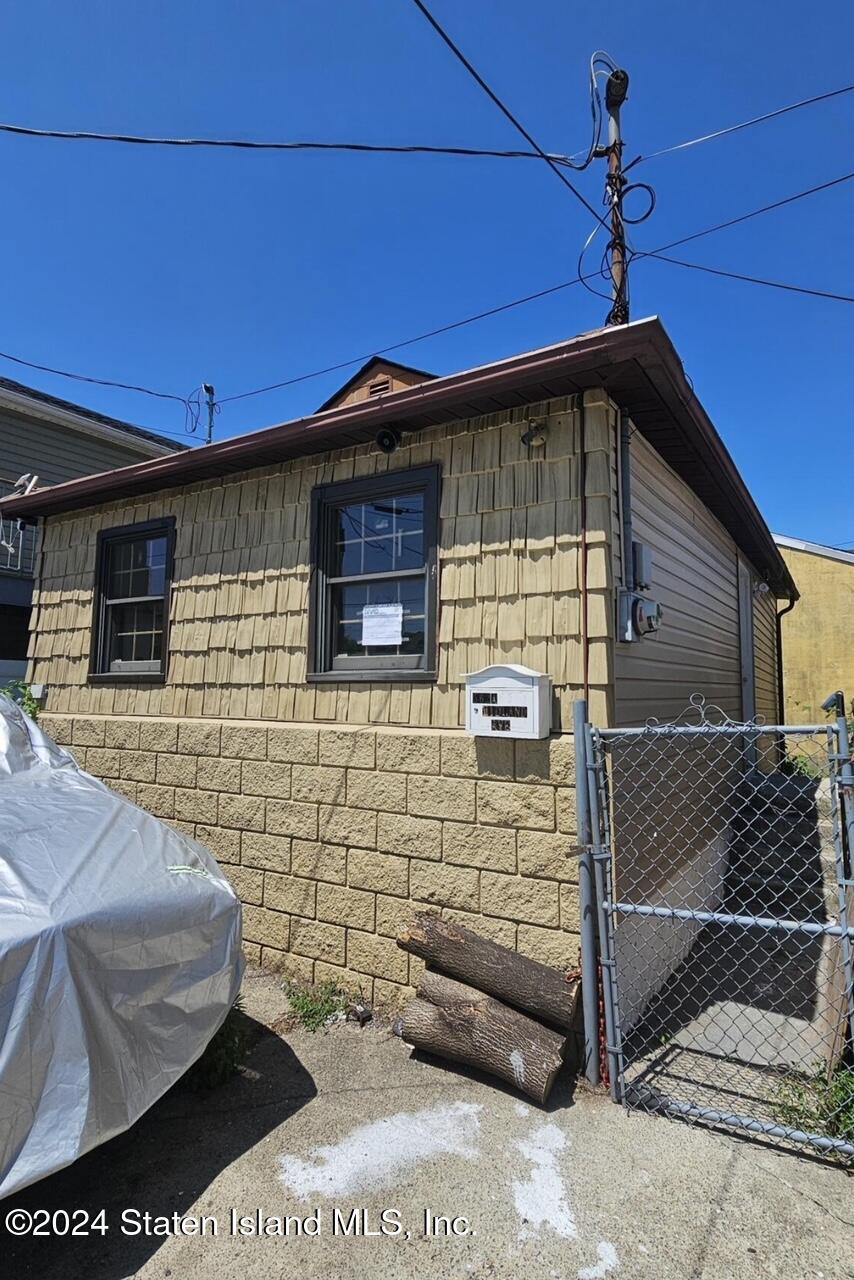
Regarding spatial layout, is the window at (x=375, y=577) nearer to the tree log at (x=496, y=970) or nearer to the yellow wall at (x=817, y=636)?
the tree log at (x=496, y=970)

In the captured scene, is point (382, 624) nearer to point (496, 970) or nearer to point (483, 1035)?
point (496, 970)

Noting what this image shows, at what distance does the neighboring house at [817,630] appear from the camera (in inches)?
597

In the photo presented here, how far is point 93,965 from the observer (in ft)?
7.28

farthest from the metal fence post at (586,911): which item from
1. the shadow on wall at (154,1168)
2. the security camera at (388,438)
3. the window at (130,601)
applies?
the window at (130,601)

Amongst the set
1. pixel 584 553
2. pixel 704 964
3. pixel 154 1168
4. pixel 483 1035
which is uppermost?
pixel 584 553

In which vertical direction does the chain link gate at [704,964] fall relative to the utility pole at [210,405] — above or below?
below

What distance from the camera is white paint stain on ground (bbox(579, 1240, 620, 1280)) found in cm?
209

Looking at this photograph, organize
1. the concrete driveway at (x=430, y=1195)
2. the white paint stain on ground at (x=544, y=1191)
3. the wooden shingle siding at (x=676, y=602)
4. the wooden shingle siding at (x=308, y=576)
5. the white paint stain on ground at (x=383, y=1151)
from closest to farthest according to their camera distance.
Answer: the concrete driveway at (x=430, y=1195) < the white paint stain on ground at (x=544, y=1191) < the white paint stain on ground at (x=383, y=1151) < the wooden shingle siding at (x=308, y=576) < the wooden shingle siding at (x=676, y=602)

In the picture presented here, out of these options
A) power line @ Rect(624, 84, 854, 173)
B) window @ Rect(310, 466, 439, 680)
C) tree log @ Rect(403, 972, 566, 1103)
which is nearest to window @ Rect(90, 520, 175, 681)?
window @ Rect(310, 466, 439, 680)

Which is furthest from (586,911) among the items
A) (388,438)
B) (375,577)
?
(388,438)

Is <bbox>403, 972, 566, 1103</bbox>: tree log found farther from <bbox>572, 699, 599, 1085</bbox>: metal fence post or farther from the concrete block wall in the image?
the concrete block wall

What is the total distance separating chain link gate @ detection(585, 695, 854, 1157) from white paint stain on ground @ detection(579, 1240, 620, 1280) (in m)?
0.81

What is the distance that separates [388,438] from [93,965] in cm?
319

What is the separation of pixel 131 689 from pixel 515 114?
226 inches
